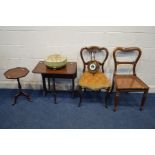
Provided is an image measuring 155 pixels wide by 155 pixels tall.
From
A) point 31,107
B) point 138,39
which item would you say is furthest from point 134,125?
point 31,107

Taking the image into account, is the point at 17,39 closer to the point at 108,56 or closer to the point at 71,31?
the point at 71,31

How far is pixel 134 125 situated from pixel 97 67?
0.99 meters

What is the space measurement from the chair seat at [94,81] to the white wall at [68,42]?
347 millimetres

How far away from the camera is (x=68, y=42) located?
9.53ft

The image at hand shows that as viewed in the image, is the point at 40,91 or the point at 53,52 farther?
the point at 40,91

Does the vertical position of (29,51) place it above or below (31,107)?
above

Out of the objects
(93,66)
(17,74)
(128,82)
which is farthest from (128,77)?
(17,74)

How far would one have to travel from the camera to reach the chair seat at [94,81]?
2611mm

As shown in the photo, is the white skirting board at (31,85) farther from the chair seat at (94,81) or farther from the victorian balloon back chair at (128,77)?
the victorian balloon back chair at (128,77)

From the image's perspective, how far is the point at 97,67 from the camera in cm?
286

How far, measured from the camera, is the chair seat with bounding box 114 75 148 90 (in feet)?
8.48

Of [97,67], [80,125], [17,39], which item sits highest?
[17,39]

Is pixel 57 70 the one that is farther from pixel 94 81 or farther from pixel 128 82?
pixel 128 82

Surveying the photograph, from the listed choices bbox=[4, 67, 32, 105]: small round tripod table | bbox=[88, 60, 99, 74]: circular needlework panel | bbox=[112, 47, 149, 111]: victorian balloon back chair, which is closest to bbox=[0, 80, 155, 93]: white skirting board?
bbox=[4, 67, 32, 105]: small round tripod table
